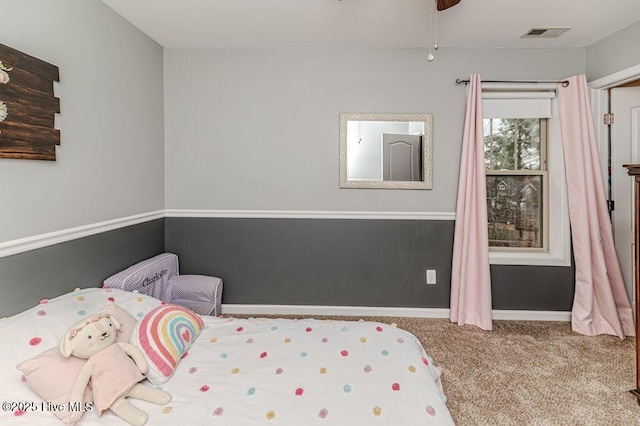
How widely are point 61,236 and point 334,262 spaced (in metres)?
2.10

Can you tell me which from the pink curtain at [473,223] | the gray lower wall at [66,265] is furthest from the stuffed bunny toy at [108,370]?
the pink curtain at [473,223]

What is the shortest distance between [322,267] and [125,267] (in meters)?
1.64

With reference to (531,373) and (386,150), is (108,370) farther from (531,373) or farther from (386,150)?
(386,150)

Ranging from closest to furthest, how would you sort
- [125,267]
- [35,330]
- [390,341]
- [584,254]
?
[35,330]
[390,341]
[125,267]
[584,254]

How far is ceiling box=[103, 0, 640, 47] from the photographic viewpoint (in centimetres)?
241

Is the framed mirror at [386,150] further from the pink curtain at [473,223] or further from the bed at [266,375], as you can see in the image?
the bed at [266,375]

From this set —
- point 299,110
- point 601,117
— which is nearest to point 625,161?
point 601,117

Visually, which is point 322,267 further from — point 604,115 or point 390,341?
point 604,115

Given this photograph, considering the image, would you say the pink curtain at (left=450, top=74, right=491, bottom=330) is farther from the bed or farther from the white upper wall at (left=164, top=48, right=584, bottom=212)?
the bed

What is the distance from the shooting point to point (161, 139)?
3.23 m

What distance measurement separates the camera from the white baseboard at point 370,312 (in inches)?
126

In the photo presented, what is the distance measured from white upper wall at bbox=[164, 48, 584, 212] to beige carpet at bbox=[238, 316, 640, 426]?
1.17 meters

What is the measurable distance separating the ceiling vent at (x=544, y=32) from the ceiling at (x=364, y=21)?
0.06 metres

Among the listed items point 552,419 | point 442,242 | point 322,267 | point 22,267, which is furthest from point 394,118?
point 22,267
